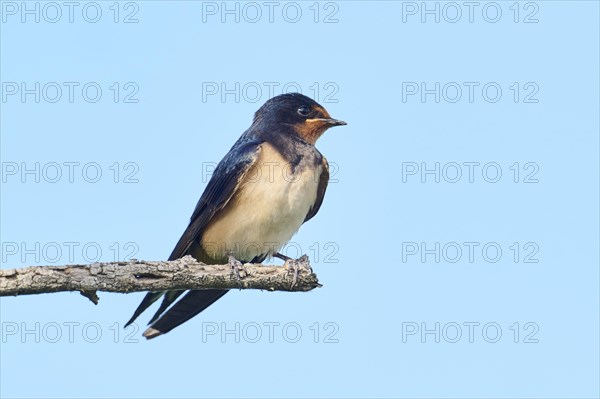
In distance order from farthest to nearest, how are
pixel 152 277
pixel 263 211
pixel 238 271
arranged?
pixel 263 211 → pixel 238 271 → pixel 152 277

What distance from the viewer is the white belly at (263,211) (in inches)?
341

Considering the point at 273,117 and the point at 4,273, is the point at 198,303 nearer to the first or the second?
the point at 273,117

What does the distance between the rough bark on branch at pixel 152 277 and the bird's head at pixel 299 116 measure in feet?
6.93

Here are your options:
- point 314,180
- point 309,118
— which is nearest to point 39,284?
point 314,180

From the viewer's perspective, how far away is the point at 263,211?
8.66m

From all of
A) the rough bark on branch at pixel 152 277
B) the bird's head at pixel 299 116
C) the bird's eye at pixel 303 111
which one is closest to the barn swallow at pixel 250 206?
the bird's head at pixel 299 116

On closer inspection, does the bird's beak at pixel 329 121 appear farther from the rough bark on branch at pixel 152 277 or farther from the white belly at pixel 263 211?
the rough bark on branch at pixel 152 277

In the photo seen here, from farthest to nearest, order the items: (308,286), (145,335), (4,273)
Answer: (145,335) < (308,286) < (4,273)

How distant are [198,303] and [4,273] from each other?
8.55 ft

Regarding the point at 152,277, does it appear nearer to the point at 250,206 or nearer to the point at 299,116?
the point at 250,206

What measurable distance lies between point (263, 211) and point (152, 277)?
7.12 ft

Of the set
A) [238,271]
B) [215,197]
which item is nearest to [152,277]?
[238,271]

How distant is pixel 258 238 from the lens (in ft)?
29.0

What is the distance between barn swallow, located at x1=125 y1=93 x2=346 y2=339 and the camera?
28.3ft
